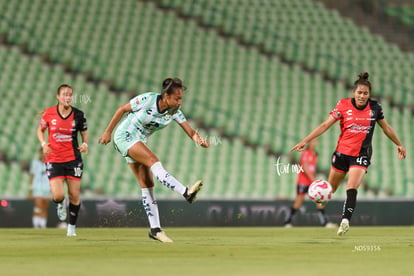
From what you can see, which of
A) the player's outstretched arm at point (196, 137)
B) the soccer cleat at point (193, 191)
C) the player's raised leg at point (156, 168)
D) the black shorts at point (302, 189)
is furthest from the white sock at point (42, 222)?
the soccer cleat at point (193, 191)

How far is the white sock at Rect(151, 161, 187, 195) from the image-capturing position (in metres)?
Result: 11.0

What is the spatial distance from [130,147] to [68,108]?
260 cm

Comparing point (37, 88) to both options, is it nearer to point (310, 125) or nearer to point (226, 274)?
point (310, 125)

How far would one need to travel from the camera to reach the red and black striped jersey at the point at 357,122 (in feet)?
42.3

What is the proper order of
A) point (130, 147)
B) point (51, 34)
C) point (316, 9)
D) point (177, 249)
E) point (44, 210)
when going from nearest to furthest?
point (177, 249) → point (130, 147) → point (44, 210) → point (51, 34) → point (316, 9)

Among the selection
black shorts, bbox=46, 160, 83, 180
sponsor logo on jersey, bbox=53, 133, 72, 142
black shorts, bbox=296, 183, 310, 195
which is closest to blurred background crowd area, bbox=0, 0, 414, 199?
black shorts, bbox=296, 183, 310, 195

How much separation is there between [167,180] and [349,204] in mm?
3063

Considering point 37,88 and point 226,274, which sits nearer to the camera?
point 226,274

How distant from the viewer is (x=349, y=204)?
41.7 ft

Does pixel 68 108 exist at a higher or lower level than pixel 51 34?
lower

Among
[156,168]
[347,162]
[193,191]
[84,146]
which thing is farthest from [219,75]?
[193,191]

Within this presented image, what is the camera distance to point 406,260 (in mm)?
8992

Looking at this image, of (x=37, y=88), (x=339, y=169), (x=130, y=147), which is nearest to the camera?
(x=130, y=147)

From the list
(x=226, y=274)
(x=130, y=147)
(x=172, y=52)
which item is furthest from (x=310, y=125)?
(x=226, y=274)
